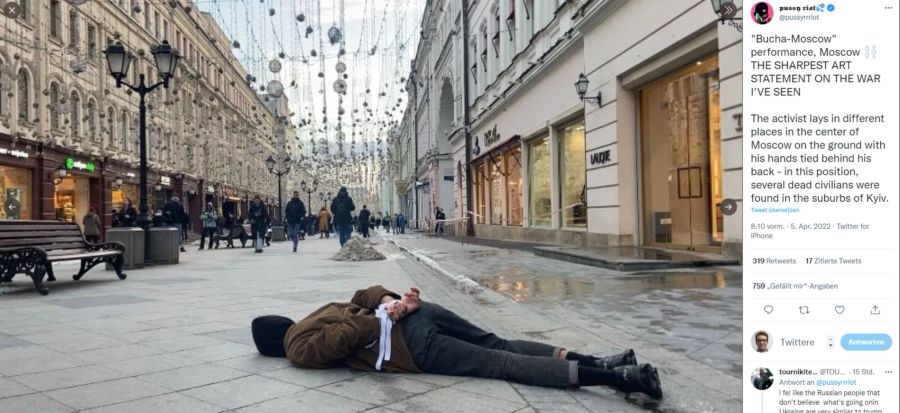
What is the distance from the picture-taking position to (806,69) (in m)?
1.51

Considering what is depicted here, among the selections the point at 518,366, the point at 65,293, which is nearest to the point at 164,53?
the point at 65,293

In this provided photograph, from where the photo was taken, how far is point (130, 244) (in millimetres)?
11539

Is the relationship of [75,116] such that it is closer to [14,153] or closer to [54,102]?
[54,102]

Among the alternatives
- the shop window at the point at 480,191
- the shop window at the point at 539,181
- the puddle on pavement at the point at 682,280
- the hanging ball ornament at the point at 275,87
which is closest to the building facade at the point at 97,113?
the hanging ball ornament at the point at 275,87

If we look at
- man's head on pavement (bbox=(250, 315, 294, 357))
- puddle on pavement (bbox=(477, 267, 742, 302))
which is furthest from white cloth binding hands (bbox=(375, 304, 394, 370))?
puddle on pavement (bbox=(477, 267, 742, 302))

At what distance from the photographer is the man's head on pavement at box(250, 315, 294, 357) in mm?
4172

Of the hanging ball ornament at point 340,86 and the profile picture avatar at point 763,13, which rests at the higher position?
the hanging ball ornament at point 340,86

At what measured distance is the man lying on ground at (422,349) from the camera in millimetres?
3402

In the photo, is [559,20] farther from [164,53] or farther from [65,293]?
[65,293]

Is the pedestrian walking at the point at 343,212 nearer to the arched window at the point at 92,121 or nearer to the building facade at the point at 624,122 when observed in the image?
the building facade at the point at 624,122

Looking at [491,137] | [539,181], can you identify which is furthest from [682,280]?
[491,137]

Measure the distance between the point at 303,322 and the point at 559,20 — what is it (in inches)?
561

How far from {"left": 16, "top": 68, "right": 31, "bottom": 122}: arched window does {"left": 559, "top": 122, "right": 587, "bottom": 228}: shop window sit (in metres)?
18.6

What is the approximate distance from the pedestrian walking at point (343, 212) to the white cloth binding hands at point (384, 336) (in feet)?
43.5
